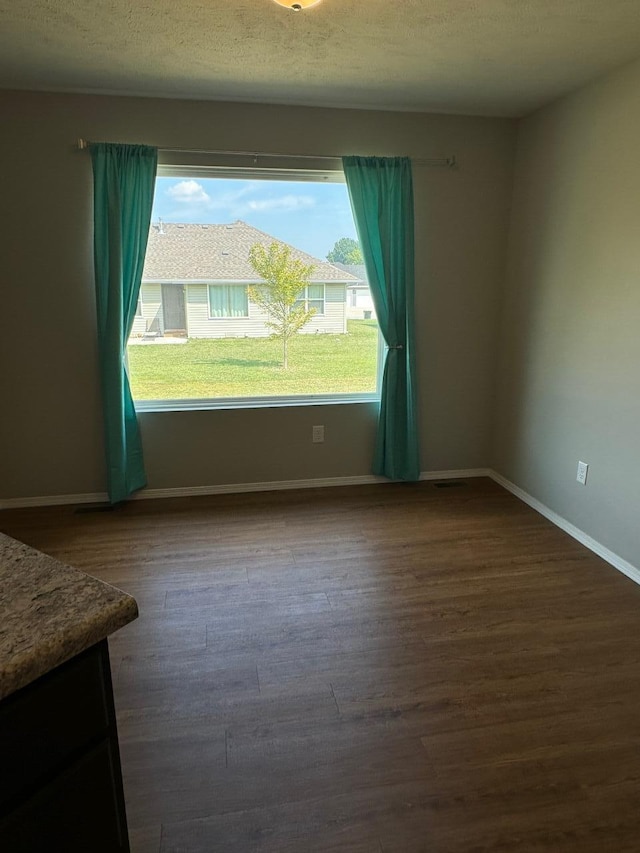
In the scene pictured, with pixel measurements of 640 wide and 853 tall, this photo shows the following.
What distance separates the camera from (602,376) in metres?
2.82

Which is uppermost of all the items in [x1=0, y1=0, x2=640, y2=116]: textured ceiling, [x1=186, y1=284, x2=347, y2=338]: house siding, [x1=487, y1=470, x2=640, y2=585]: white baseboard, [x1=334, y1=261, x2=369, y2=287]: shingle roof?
[x1=0, y1=0, x2=640, y2=116]: textured ceiling

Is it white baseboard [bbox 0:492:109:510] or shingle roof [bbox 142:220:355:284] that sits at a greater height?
shingle roof [bbox 142:220:355:284]

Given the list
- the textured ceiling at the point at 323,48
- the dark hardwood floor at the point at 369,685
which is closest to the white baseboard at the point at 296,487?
the dark hardwood floor at the point at 369,685

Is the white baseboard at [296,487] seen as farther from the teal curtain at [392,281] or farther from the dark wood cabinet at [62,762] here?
the dark wood cabinet at [62,762]

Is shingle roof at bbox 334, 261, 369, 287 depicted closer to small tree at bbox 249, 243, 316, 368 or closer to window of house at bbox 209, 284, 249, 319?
small tree at bbox 249, 243, 316, 368

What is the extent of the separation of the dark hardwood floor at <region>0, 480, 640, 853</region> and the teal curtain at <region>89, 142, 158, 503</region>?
0.62m

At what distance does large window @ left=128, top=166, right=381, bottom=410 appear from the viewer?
133 inches

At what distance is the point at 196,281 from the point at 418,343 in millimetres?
1597

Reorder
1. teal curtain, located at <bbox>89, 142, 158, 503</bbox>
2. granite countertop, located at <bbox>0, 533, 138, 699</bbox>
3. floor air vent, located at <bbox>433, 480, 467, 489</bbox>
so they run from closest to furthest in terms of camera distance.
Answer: granite countertop, located at <bbox>0, 533, 138, 699</bbox> < teal curtain, located at <bbox>89, 142, 158, 503</bbox> < floor air vent, located at <bbox>433, 480, 467, 489</bbox>

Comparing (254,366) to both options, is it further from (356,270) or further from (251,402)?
(356,270)

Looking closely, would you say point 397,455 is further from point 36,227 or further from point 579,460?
point 36,227

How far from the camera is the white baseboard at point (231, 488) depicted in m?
3.50

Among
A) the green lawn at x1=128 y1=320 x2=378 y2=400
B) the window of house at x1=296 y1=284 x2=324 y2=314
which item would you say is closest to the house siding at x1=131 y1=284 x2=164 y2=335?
the green lawn at x1=128 y1=320 x2=378 y2=400

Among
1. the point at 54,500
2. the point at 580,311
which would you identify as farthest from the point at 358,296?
the point at 54,500
